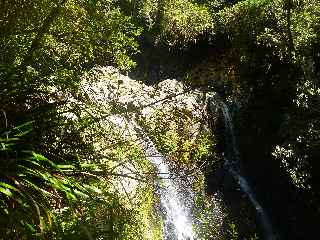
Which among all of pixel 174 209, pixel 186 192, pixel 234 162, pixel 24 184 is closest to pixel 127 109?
pixel 186 192

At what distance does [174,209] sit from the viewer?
31.3ft

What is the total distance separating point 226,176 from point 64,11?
726 cm

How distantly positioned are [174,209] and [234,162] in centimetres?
328

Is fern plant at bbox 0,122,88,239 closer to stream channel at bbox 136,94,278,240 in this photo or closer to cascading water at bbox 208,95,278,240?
stream channel at bbox 136,94,278,240

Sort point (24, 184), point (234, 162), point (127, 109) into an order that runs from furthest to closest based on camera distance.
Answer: point (234, 162) < point (127, 109) < point (24, 184)

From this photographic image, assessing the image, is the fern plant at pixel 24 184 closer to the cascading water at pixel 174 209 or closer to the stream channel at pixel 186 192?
the stream channel at pixel 186 192

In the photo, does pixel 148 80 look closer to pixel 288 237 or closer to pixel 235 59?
pixel 235 59

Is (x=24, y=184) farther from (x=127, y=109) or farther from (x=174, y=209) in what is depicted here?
(x=127, y=109)

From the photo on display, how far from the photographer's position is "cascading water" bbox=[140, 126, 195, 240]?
8.87m

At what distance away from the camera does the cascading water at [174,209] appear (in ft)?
29.1

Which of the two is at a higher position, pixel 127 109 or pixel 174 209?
pixel 127 109

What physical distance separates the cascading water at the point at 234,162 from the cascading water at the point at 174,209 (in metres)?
2.03

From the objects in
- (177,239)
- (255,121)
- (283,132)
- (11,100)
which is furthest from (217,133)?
(11,100)

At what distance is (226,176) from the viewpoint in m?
11.9
